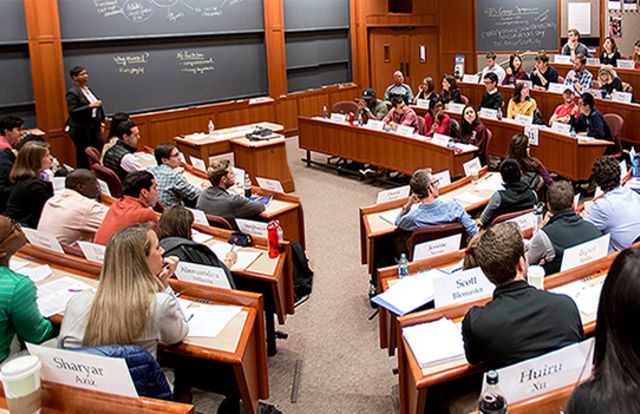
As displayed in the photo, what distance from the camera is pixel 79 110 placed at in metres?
8.66

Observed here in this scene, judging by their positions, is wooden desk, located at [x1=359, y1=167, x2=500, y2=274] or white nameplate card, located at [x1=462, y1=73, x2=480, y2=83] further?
white nameplate card, located at [x1=462, y1=73, x2=480, y2=83]

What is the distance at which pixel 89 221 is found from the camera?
4859 mm

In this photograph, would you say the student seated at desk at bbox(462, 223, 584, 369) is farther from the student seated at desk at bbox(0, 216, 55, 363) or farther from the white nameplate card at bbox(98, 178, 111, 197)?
the white nameplate card at bbox(98, 178, 111, 197)

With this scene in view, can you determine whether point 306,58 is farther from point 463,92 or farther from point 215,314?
point 215,314

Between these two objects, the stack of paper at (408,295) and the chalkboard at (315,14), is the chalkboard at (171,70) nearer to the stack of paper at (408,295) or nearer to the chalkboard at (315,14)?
the chalkboard at (315,14)

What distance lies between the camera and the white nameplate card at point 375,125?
9.01 metres

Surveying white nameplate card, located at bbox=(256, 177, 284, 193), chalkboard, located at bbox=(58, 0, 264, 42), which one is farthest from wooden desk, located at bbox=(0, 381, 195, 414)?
chalkboard, located at bbox=(58, 0, 264, 42)

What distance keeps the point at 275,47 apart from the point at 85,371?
1007cm

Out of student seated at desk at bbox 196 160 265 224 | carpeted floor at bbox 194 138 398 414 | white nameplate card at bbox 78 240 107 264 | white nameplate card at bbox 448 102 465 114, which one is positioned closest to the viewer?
carpeted floor at bbox 194 138 398 414

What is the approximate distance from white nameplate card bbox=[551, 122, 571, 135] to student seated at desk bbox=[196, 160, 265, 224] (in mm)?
4255

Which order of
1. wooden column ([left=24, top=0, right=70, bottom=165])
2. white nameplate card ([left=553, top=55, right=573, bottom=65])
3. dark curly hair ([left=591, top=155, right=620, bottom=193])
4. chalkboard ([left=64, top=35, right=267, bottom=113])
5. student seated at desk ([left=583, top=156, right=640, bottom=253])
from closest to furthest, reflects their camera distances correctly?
1. student seated at desk ([left=583, top=156, right=640, bottom=253])
2. dark curly hair ([left=591, top=155, right=620, bottom=193])
3. wooden column ([left=24, top=0, right=70, bottom=165])
4. chalkboard ([left=64, top=35, right=267, bottom=113])
5. white nameplate card ([left=553, top=55, right=573, bottom=65])

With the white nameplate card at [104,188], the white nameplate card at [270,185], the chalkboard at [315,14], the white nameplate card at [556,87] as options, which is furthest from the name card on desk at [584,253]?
the chalkboard at [315,14]

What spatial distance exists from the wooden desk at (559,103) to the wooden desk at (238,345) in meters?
6.87

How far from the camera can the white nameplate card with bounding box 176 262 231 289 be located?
3566 mm
